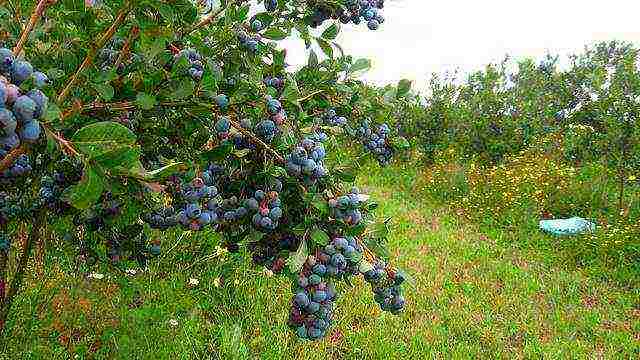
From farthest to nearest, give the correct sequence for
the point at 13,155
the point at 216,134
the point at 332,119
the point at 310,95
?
the point at 332,119
the point at 310,95
the point at 216,134
the point at 13,155

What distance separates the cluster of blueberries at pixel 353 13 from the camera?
2.02m

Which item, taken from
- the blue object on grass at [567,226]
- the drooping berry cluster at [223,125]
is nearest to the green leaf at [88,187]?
the drooping berry cluster at [223,125]

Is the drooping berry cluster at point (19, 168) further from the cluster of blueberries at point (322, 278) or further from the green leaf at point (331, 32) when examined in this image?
the green leaf at point (331, 32)

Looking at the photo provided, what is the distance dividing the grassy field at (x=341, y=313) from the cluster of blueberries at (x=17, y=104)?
2.37 metres

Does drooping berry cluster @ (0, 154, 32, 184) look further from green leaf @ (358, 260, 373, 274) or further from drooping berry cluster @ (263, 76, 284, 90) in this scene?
green leaf @ (358, 260, 373, 274)

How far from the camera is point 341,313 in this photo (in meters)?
4.20

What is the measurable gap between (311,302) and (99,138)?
776mm

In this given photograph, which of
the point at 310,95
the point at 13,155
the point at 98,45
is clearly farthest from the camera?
the point at 310,95

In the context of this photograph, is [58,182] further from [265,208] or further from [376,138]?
[376,138]

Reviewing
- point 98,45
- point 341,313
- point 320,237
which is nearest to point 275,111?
point 320,237

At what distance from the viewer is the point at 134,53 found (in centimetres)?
173

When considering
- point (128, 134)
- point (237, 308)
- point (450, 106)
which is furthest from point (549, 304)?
point (450, 106)

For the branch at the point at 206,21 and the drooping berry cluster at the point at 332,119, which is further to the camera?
the drooping berry cluster at the point at 332,119

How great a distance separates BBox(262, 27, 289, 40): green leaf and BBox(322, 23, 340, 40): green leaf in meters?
0.24
